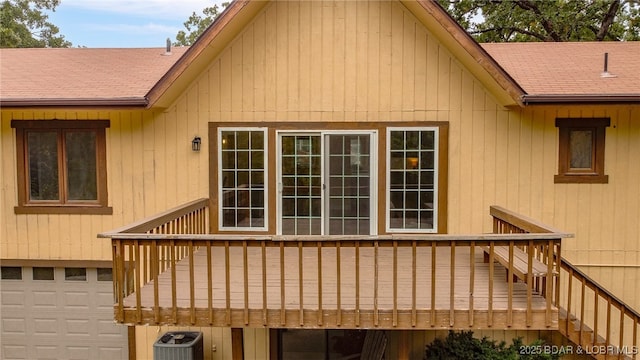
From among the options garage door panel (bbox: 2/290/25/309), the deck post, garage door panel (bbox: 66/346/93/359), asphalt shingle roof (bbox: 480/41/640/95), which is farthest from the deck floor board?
garage door panel (bbox: 2/290/25/309)

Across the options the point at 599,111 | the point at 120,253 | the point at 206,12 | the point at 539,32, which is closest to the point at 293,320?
the point at 120,253

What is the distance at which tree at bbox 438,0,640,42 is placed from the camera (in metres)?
15.3

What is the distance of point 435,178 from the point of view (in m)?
6.79

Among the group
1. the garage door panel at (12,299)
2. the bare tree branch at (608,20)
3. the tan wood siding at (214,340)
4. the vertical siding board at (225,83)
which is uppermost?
the bare tree branch at (608,20)

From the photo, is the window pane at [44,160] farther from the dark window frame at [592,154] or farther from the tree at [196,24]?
the tree at [196,24]

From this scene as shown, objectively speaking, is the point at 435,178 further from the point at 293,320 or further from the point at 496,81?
the point at 293,320

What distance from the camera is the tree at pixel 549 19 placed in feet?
50.1

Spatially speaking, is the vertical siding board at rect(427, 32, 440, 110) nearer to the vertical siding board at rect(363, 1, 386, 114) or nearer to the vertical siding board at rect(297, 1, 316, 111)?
the vertical siding board at rect(363, 1, 386, 114)

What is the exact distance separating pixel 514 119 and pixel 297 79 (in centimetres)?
300

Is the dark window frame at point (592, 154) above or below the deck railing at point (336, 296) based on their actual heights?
above

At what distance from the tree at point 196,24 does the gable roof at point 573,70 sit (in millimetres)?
20790

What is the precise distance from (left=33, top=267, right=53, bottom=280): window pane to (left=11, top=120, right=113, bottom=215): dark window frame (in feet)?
2.83

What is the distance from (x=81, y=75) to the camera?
7559 mm

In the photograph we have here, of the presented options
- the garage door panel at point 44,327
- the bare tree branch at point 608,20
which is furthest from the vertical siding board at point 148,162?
the bare tree branch at point 608,20
